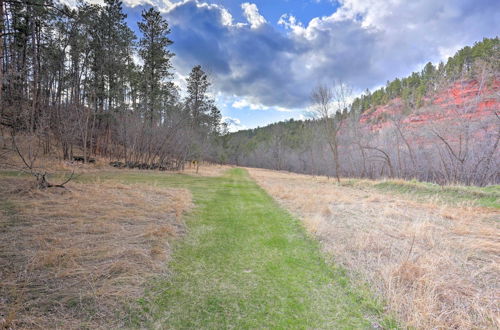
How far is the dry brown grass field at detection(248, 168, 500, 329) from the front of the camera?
221cm

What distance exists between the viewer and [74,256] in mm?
2955

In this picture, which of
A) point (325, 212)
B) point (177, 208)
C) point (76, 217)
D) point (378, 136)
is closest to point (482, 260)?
point (325, 212)

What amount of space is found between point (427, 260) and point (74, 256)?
18.1ft

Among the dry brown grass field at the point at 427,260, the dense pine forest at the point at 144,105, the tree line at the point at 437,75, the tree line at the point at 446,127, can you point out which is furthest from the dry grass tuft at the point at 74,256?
the tree line at the point at 437,75

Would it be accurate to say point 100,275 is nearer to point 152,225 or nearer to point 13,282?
point 13,282

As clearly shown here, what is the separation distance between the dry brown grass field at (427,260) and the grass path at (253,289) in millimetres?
401

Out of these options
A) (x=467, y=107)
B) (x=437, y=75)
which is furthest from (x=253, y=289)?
(x=437, y=75)

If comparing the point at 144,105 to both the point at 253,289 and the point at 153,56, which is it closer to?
the point at 153,56

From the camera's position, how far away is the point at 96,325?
74.8 inches

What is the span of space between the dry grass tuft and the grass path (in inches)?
16.7

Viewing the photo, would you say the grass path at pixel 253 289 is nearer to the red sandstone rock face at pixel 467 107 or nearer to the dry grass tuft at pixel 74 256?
the dry grass tuft at pixel 74 256

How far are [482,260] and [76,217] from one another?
26.6 feet

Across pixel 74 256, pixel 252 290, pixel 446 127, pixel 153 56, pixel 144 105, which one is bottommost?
pixel 252 290

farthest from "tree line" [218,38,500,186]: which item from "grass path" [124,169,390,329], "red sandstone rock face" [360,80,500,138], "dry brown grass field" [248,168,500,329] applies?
"grass path" [124,169,390,329]
